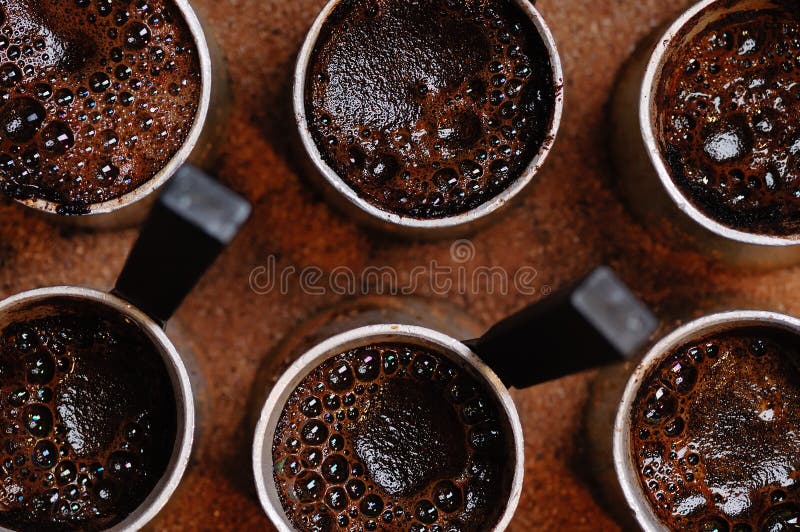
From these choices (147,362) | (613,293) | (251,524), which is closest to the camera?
(613,293)

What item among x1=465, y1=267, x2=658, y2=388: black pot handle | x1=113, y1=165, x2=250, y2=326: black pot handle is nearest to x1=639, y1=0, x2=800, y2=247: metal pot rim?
x1=465, y1=267, x2=658, y2=388: black pot handle

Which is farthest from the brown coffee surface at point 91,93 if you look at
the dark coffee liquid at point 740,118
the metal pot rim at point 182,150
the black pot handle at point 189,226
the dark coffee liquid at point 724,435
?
the dark coffee liquid at point 724,435

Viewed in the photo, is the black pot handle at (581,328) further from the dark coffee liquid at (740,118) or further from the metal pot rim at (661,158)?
the dark coffee liquid at (740,118)

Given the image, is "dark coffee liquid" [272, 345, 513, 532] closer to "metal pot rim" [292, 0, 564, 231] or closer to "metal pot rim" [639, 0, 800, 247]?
"metal pot rim" [292, 0, 564, 231]

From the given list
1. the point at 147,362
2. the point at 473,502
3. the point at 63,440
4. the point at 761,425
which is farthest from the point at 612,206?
the point at 63,440

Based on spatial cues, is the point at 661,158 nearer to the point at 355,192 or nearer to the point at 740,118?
the point at 740,118

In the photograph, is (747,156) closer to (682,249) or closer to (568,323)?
(682,249)
